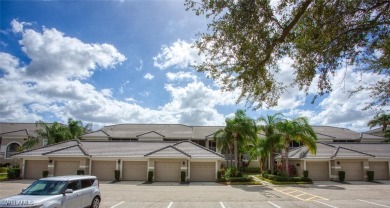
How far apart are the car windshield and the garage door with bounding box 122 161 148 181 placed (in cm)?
2094

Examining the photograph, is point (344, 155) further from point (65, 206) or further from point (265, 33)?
point (65, 206)

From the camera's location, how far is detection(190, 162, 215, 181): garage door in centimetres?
3169

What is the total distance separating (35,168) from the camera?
32.6 metres

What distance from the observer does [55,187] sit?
1148 centimetres

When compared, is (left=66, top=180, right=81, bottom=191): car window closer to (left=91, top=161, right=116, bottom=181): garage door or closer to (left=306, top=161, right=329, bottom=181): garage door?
(left=91, top=161, right=116, bottom=181): garage door

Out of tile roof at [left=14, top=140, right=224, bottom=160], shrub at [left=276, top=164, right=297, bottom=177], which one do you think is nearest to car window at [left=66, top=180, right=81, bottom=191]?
tile roof at [left=14, top=140, right=224, bottom=160]

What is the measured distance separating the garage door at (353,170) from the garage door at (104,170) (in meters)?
26.0

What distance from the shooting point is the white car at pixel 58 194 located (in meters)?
9.88

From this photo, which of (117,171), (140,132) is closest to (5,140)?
(140,132)

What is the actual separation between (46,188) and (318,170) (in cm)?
3055

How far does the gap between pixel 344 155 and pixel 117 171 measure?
999 inches

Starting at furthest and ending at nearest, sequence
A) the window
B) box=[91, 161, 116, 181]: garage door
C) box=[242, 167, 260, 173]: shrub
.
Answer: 1. the window
2. box=[242, 167, 260, 173]: shrub
3. box=[91, 161, 116, 181]: garage door

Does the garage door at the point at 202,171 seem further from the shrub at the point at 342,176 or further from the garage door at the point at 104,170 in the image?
the shrub at the point at 342,176

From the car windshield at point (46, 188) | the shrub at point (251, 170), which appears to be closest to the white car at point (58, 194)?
the car windshield at point (46, 188)
